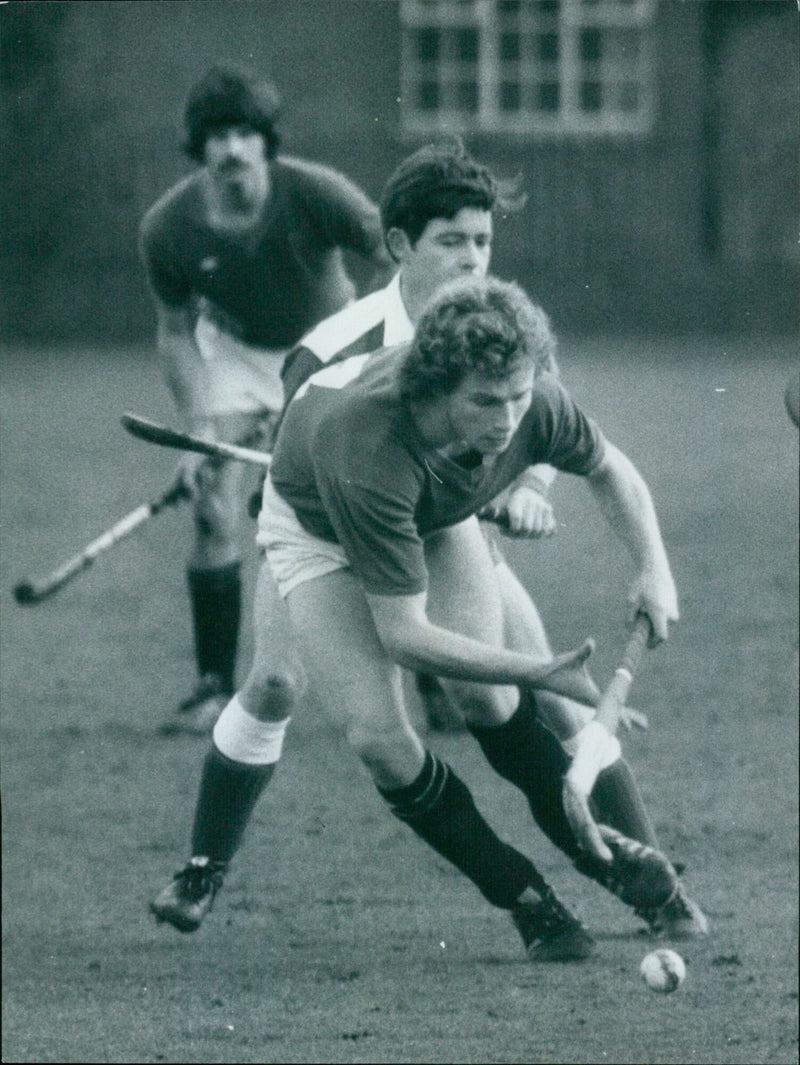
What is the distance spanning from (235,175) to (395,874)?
7.33 ft

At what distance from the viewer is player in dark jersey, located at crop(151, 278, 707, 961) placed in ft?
15.7

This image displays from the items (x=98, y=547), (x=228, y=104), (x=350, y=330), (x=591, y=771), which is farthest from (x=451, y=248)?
(x=98, y=547)

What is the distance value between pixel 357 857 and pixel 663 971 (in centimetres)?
172

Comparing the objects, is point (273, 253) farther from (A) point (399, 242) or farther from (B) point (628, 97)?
(B) point (628, 97)

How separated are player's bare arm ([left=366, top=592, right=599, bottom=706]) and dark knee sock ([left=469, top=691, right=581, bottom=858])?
2.11 ft

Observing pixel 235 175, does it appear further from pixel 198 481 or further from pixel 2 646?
pixel 2 646

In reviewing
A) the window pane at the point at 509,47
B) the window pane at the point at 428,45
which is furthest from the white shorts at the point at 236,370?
the window pane at the point at 509,47

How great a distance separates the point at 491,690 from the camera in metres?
5.57

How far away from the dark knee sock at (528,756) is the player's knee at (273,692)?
449mm

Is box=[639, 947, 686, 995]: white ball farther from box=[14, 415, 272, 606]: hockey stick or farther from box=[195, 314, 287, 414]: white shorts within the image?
box=[195, 314, 287, 414]: white shorts

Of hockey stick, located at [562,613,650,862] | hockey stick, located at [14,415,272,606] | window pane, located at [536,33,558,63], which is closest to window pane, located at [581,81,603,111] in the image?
window pane, located at [536,33,558,63]

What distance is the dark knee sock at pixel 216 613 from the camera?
8242mm

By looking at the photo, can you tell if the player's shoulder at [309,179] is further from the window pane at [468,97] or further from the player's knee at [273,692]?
the window pane at [468,97]

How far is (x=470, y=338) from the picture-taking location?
4699mm
